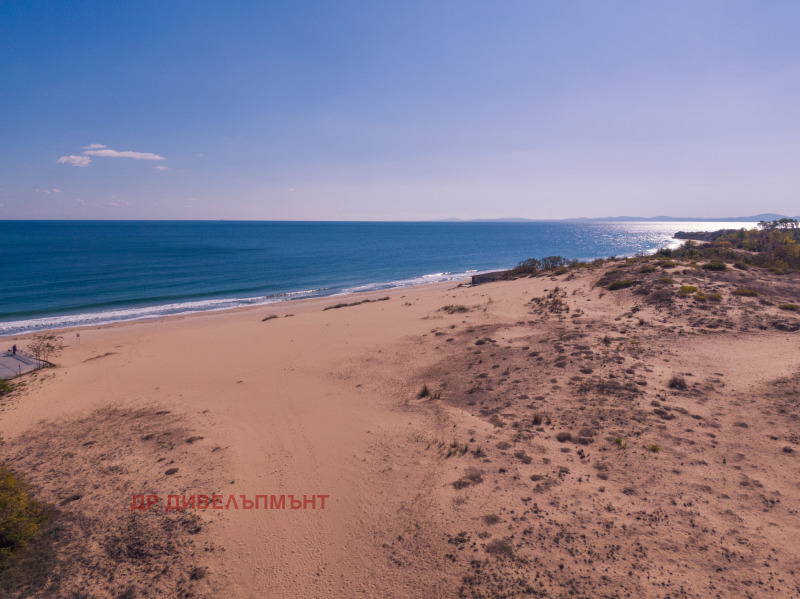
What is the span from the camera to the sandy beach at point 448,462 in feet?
22.0

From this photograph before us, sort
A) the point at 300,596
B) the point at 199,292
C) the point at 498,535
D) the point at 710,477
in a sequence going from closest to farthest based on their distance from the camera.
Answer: the point at 300,596, the point at 498,535, the point at 710,477, the point at 199,292

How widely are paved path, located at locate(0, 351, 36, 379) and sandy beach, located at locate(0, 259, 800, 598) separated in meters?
2.85

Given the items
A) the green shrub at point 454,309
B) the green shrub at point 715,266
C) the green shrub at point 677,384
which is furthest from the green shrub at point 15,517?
the green shrub at point 715,266

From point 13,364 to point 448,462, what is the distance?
25.1 m

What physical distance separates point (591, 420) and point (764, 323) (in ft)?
46.7

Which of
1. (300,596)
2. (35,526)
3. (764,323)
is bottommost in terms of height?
(300,596)

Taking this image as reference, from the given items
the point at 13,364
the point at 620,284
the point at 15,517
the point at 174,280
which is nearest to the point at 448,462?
the point at 15,517

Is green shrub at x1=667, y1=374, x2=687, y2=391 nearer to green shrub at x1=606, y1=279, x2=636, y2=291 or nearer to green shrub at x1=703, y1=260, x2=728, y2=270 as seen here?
green shrub at x1=606, y1=279, x2=636, y2=291

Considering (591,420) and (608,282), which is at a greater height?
(608,282)

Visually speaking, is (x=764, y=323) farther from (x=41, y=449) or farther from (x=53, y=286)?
(x=53, y=286)

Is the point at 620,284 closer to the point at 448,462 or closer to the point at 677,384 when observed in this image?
the point at 677,384

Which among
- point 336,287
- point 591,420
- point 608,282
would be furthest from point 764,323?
point 336,287

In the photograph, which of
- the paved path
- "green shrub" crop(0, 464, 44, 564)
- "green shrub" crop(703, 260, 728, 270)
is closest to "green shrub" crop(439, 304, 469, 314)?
"green shrub" crop(703, 260, 728, 270)

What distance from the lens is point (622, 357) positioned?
50.5 ft
